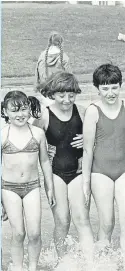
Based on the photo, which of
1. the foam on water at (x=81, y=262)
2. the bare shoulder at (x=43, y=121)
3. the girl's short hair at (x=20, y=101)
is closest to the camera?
the girl's short hair at (x=20, y=101)

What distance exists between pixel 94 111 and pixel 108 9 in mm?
1155

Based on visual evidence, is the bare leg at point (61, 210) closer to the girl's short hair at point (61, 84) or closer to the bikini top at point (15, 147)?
the bikini top at point (15, 147)

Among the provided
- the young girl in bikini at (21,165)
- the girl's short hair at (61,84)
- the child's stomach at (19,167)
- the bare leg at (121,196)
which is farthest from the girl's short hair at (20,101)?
the bare leg at (121,196)

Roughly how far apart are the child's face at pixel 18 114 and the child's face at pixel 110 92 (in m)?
0.47

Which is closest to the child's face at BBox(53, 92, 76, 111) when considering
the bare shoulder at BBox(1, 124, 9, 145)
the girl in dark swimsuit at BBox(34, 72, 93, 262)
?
the girl in dark swimsuit at BBox(34, 72, 93, 262)

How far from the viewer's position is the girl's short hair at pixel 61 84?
13.8 feet

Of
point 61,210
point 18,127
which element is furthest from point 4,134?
point 61,210

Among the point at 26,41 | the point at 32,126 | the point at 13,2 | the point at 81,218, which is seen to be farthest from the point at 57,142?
the point at 26,41

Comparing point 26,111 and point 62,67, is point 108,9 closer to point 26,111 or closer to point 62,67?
point 62,67

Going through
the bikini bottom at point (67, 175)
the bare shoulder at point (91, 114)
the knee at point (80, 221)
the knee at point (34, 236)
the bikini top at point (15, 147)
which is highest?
the bare shoulder at point (91, 114)

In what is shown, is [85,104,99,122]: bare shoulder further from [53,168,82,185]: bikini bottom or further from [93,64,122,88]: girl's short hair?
[53,168,82,185]: bikini bottom

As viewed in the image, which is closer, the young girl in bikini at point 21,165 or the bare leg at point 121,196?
the young girl in bikini at point 21,165

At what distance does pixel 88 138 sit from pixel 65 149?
16 centimetres

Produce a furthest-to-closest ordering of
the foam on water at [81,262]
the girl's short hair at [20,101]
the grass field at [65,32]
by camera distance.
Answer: the grass field at [65,32], the foam on water at [81,262], the girl's short hair at [20,101]
